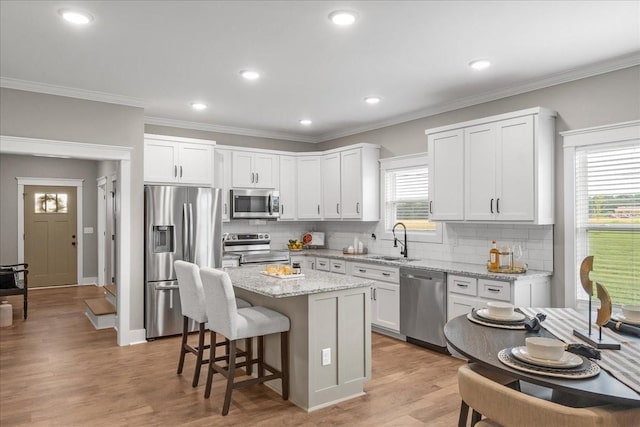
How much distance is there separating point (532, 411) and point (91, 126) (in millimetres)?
4828

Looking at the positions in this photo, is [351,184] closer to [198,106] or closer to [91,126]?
[198,106]

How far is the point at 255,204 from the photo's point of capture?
253 inches

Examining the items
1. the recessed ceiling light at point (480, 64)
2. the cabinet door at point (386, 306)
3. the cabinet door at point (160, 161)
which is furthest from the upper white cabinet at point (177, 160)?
the recessed ceiling light at point (480, 64)

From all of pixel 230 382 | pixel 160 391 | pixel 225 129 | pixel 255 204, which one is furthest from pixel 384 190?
pixel 160 391

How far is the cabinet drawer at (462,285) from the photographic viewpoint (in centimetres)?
429

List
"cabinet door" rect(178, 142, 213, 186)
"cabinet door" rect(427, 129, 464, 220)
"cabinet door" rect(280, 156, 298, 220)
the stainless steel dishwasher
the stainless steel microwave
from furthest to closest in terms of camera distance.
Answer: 1. "cabinet door" rect(280, 156, 298, 220)
2. the stainless steel microwave
3. "cabinet door" rect(178, 142, 213, 186)
4. "cabinet door" rect(427, 129, 464, 220)
5. the stainless steel dishwasher

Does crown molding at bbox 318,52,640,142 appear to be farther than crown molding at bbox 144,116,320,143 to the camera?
No

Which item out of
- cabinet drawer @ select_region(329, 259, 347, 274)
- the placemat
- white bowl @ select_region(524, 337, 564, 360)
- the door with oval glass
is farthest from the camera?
the door with oval glass

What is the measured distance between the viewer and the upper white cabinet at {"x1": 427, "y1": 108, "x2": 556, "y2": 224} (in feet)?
13.4

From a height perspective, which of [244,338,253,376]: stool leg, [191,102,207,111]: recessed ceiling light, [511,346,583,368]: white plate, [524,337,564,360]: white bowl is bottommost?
[244,338,253,376]: stool leg

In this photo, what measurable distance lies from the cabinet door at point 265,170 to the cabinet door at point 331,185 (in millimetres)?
737

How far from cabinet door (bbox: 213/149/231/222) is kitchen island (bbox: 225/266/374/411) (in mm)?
2702

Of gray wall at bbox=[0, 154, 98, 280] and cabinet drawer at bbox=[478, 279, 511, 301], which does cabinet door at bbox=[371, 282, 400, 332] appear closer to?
cabinet drawer at bbox=[478, 279, 511, 301]

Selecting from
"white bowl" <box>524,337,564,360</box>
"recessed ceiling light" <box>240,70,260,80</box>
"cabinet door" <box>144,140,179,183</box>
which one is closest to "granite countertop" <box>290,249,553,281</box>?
"cabinet door" <box>144,140,179,183</box>
